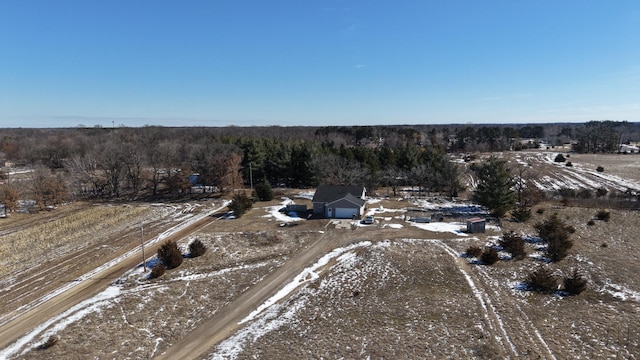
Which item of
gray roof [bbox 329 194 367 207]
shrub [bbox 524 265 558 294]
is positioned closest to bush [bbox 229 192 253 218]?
gray roof [bbox 329 194 367 207]

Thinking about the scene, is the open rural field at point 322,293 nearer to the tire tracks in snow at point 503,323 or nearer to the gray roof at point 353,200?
the tire tracks in snow at point 503,323

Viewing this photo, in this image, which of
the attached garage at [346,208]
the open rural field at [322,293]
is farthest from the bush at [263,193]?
the attached garage at [346,208]

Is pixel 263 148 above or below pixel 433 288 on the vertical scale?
above

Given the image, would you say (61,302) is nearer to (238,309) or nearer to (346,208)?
(238,309)

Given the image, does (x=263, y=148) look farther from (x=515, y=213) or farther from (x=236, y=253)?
(x=515, y=213)

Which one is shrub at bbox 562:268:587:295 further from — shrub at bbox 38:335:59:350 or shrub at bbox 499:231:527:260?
shrub at bbox 38:335:59:350

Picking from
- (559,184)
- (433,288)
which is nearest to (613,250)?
(433,288)
